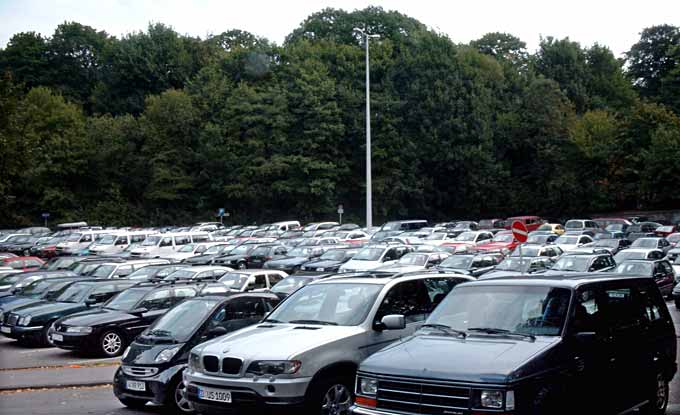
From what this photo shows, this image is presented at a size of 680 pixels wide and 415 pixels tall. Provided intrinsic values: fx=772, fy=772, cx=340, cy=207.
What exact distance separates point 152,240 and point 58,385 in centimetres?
2916

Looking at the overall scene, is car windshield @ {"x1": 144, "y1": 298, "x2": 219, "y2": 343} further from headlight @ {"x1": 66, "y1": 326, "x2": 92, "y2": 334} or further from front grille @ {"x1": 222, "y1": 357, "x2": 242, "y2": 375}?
headlight @ {"x1": 66, "y1": 326, "x2": 92, "y2": 334}

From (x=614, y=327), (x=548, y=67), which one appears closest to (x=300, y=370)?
(x=614, y=327)

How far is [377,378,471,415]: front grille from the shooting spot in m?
6.68

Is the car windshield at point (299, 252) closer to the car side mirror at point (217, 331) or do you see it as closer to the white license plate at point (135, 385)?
the car side mirror at point (217, 331)

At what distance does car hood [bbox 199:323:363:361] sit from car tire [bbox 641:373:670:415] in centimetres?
342

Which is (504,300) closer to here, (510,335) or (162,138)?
(510,335)

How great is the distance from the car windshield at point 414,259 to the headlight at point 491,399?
21.5m

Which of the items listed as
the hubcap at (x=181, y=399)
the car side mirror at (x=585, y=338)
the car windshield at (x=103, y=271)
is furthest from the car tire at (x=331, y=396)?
the car windshield at (x=103, y=271)

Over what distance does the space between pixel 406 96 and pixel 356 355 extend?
6032cm

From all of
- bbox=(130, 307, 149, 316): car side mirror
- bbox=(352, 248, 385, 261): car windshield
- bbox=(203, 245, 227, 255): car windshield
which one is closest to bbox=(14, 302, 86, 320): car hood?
bbox=(130, 307, 149, 316): car side mirror

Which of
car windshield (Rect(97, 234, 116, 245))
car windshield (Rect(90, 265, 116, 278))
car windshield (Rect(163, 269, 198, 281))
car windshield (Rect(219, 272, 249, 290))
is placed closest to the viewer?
car windshield (Rect(219, 272, 249, 290))

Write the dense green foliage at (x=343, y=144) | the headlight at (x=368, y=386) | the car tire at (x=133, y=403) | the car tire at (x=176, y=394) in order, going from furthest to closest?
the dense green foliage at (x=343, y=144) < the car tire at (x=133, y=403) < the car tire at (x=176, y=394) < the headlight at (x=368, y=386)

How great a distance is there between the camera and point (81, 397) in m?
11.8

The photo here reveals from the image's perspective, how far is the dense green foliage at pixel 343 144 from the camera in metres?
64.4
